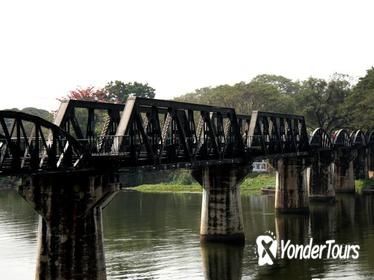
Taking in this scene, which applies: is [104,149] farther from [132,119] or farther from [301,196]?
[301,196]

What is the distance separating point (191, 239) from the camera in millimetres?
56312

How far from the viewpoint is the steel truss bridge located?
95.2ft

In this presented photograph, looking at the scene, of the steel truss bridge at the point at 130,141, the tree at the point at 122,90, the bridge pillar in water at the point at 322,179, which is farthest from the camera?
the tree at the point at 122,90

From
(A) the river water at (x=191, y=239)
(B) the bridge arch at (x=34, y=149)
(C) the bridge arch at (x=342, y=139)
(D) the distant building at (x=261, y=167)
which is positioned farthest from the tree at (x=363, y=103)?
(B) the bridge arch at (x=34, y=149)

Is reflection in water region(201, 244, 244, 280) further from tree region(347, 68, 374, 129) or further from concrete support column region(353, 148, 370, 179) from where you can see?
tree region(347, 68, 374, 129)

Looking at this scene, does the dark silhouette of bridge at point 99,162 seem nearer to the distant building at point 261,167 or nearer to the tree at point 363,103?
the tree at point 363,103

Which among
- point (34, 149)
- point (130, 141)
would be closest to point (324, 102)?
point (130, 141)

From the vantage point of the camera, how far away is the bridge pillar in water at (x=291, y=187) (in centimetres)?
7456

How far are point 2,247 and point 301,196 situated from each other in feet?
122

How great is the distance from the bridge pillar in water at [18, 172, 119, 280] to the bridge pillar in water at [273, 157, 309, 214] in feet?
147

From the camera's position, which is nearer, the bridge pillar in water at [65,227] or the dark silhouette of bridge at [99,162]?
the dark silhouette of bridge at [99,162]

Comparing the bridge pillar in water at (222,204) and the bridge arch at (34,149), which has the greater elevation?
the bridge arch at (34,149)

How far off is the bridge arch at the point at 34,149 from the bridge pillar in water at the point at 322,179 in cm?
6009

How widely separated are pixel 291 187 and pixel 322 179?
50.7ft
